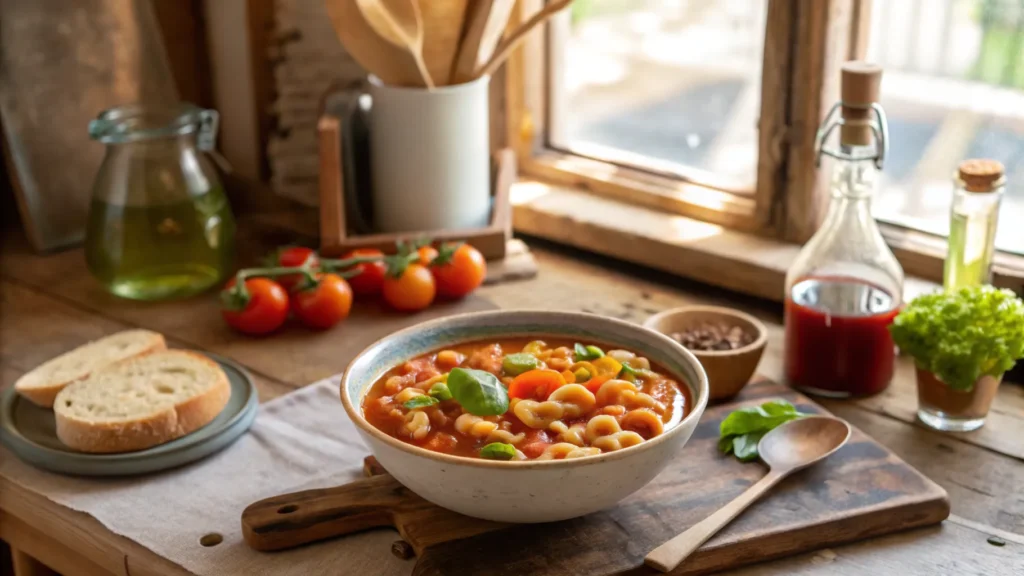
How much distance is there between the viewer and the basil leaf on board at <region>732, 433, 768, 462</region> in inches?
56.9

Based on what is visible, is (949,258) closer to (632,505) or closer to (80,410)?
(632,505)

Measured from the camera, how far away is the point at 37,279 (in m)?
2.18

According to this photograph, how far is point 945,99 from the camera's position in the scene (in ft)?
6.23

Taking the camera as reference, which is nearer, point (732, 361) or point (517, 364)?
point (517, 364)

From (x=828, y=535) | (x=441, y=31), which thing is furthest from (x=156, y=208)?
(x=828, y=535)

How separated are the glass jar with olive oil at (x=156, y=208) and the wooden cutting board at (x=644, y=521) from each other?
0.80 m

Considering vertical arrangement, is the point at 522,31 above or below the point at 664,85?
above

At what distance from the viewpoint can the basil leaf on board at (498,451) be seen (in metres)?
1.21

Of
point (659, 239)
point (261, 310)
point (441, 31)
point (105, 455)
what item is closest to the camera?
point (105, 455)

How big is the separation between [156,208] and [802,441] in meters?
1.16

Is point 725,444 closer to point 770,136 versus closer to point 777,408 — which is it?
point 777,408

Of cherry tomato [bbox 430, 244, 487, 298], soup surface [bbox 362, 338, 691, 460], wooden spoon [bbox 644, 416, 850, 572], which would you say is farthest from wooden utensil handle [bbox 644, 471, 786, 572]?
cherry tomato [bbox 430, 244, 487, 298]

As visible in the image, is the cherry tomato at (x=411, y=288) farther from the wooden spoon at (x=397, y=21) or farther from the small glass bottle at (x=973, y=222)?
the small glass bottle at (x=973, y=222)

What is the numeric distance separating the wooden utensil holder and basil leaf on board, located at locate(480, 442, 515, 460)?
890mm
